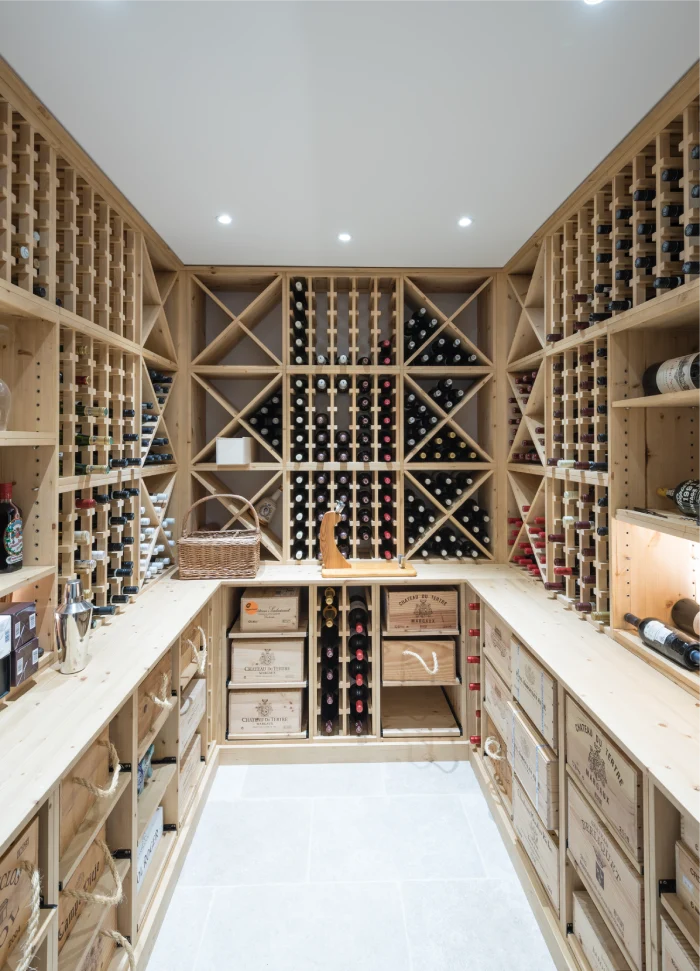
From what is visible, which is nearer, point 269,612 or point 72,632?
point 72,632

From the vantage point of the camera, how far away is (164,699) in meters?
1.73

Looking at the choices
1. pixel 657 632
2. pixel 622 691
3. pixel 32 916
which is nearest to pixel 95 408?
pixel 32 916

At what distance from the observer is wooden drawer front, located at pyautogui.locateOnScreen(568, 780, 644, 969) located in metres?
1.09

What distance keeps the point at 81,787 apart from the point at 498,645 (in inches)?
60.4

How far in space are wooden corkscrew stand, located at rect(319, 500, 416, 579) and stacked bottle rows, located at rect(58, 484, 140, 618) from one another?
0.88m

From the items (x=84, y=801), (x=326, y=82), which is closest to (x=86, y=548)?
(x=84, y=801)

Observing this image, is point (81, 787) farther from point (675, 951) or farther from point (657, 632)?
point (657, 632)

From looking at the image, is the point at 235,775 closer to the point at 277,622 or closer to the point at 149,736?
the point at 277,622

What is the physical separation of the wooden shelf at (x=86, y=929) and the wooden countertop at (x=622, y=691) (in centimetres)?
129

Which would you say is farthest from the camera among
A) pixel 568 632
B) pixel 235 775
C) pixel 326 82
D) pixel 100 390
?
pixel 235 775

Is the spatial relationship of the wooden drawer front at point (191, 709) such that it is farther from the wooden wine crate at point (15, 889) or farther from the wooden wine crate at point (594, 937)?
the wooden wine crate at point (594, 937)

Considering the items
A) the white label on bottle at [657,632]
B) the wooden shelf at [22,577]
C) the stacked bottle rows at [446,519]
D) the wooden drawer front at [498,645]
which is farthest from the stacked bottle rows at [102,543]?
the white label on bottle at [657,632]

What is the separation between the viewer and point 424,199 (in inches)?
77.3

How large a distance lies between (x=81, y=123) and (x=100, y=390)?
2.76ft
